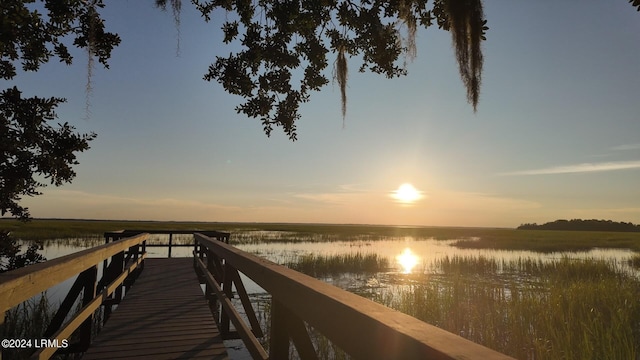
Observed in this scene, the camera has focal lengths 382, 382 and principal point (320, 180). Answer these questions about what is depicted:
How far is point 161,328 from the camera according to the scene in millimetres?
4922

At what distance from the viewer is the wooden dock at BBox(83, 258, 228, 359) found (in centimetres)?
404

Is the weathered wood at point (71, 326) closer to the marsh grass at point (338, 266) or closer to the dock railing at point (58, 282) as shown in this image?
the dock railing at point (58, 282)

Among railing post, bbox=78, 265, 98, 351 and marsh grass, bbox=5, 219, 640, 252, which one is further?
marsh grass, bbox=5, 219, 640, 252

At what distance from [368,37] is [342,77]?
74 cm

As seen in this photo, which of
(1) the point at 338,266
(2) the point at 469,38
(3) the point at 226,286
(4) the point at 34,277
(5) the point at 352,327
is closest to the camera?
(5) the point at 352,327

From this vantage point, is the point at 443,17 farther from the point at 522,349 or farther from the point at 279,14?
the point at 522,349

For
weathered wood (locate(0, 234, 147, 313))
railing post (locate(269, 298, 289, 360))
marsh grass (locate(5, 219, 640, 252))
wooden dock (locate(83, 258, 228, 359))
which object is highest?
weathered wood (locate(0, 234, 147, 313))

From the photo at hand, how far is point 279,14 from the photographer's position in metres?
5.55

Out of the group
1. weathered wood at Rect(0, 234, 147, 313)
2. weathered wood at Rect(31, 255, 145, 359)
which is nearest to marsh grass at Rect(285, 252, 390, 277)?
weathered wood at Rect(31, 255, 145, 359)

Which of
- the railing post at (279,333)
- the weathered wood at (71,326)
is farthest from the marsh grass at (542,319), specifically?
the weathered wood at (71,326)

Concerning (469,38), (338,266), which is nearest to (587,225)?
(338,266)

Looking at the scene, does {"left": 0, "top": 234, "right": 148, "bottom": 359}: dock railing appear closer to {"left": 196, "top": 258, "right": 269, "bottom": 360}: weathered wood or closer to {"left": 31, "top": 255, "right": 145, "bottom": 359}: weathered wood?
{"left": 31, "top": 255, "right": 145, "bottom": 359}: weathered wood

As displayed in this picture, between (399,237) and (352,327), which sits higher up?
(352,327)

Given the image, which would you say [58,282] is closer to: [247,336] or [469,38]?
[247,336]
